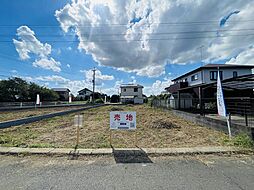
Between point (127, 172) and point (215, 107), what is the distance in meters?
12.7

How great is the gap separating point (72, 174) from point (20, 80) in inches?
1484

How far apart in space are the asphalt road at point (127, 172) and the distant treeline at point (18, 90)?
33.1 metres

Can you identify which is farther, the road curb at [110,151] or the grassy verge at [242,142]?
the grassy verge at [242,142]

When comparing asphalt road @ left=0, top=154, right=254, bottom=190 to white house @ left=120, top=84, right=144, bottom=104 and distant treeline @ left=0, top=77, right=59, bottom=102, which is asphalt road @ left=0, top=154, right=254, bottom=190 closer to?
distant treeline @ left=0, top=77, right=59, bottom=102

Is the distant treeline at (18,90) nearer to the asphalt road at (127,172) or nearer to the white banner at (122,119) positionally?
the asphalt road at (127,172)

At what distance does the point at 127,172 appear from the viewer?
330 cm

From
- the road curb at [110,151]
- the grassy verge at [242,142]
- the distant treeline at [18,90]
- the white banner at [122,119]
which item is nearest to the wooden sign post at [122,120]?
the white banner at [122,119]

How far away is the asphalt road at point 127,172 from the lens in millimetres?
2803

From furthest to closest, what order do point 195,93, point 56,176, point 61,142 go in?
point 195,93 → point 61,142 → point 56,176

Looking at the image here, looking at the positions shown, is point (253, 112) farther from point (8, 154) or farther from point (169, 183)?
point (8, 154)

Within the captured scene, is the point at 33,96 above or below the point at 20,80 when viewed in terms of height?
below

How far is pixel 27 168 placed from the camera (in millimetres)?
3506

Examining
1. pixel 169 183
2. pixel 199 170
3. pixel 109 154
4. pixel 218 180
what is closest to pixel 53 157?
pixel 109 154

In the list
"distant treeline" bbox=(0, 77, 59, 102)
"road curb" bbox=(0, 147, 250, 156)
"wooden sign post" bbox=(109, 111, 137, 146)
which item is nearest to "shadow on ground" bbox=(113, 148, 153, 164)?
"road curb" bbox=(0, 147, 250, 156)
